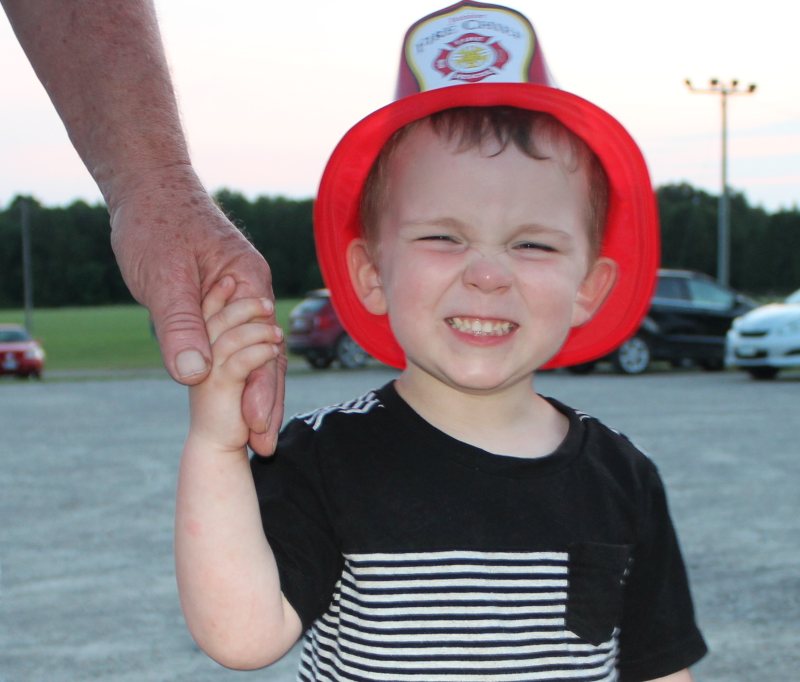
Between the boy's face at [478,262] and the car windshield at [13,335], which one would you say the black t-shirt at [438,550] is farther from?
the car windshield at [13,335]

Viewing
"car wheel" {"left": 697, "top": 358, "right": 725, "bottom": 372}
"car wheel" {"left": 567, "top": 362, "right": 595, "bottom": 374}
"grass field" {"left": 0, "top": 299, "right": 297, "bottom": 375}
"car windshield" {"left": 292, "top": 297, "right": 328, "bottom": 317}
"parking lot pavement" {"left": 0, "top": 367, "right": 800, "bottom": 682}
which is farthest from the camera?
"grass field" {"left": 0, "top": 299, "right": 297, "bottom": 375}

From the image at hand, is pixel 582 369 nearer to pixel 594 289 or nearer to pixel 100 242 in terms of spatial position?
pixel 594 289

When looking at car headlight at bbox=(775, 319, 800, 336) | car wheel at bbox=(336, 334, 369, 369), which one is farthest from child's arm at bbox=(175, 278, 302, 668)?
car wheel at bbox=(336, 334, 369, 369)

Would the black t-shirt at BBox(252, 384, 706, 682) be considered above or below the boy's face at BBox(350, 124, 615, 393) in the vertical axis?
below

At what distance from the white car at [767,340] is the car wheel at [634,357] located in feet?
6.54

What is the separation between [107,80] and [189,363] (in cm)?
63

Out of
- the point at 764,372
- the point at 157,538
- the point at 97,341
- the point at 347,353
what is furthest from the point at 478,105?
the point at 97,341

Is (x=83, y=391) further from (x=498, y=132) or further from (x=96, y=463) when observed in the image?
(x=498, y=132)

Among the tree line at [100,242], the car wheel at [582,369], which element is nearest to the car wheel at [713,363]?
the car wheel at [582,369]

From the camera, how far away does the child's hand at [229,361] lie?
1445 mm

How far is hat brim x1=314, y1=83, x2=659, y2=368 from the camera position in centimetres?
179

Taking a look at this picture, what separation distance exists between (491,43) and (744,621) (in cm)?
304

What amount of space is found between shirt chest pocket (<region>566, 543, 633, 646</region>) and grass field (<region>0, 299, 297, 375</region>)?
22.7 m

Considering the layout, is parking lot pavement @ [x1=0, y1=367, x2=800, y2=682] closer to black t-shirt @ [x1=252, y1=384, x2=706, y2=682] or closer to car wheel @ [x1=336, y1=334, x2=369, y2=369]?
black t-shirt @ [x1=252, y1=384, x2=706, y2=682]
